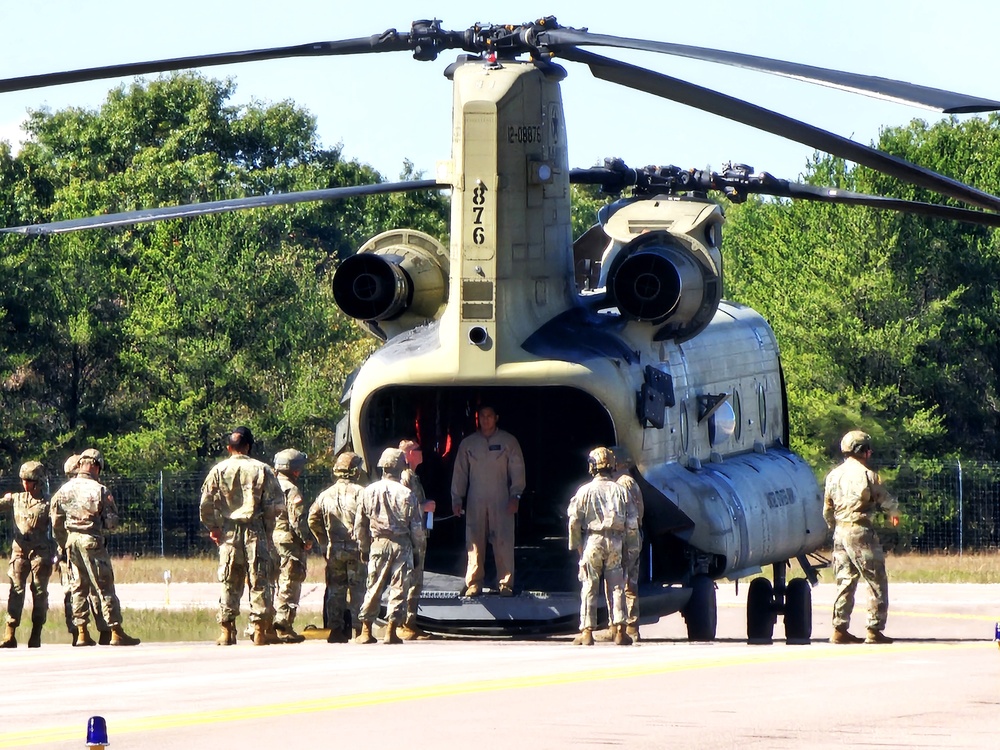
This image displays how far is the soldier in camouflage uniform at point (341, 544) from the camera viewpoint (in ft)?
58.6

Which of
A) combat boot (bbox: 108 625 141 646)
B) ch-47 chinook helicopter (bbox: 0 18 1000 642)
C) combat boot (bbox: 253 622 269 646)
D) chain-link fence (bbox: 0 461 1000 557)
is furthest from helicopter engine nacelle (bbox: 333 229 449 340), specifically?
chain-link fence (bbox: 0 461 1000 557)

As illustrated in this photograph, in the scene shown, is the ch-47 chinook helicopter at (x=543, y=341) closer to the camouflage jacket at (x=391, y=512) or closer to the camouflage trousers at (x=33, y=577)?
the camouflage jacket at (x=391, y=512)

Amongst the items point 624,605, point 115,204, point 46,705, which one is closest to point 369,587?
point 624,605

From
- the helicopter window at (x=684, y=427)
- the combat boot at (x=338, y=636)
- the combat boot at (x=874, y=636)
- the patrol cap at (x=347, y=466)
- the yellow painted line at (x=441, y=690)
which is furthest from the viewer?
the helicopter window at (x=684, y=427)

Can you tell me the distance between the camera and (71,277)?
49.6 meters

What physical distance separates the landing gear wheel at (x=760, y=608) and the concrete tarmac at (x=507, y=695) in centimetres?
412

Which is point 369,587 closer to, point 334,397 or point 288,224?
point 334,397

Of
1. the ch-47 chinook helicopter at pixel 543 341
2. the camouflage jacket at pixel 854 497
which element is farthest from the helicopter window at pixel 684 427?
the camouflage jacket at pixel 854 497

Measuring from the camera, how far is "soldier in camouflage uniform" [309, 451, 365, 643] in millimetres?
17859

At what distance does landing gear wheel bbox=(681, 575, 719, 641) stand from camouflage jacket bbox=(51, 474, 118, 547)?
570cm

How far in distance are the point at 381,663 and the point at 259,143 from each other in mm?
57541

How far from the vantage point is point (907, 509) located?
42.4 meters

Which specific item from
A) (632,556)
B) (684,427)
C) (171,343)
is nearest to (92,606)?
(632,556)

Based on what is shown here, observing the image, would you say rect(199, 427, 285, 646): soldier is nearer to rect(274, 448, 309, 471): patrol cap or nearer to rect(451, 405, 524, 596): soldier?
rect(274, 448, 309, 471): patrol cap
